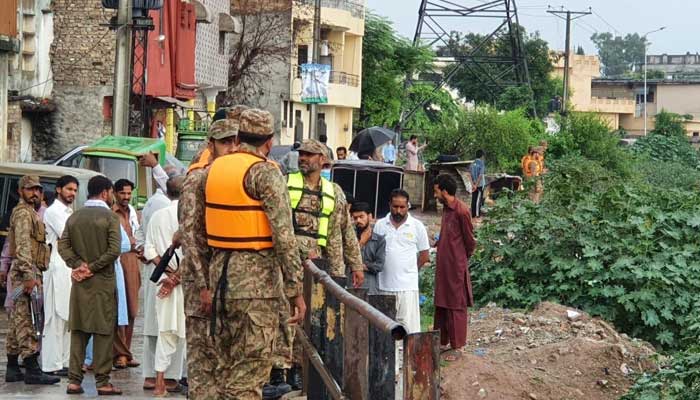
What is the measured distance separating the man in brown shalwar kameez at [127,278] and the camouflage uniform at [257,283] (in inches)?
179

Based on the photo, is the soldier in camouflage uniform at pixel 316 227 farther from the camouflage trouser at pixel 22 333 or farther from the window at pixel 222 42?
the window at pixel 222 42

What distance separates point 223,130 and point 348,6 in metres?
53.1

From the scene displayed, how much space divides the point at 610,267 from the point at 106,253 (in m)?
8.69

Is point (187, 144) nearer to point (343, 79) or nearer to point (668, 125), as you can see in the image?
point (343, 79)

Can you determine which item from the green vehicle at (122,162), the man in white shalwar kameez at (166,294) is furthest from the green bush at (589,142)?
the man in white shalwar kameez at (166,294)

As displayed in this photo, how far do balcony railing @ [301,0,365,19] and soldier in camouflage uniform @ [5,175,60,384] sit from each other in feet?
158

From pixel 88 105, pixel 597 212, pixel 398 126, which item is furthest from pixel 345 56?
pixel 597 212

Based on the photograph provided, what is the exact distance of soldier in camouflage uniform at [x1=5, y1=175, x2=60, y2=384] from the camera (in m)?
12.4

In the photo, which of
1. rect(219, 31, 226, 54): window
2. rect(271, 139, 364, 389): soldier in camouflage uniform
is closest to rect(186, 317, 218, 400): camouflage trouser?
rect(271, 139, 364, 389): soldier in camouflage uniform

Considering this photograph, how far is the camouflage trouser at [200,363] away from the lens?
9383 mm

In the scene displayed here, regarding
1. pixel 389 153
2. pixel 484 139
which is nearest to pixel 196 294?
pixel 389 153

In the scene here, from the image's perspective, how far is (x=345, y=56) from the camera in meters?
63.1

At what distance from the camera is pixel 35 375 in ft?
40.8

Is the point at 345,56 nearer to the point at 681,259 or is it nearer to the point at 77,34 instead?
the point at 77,34
